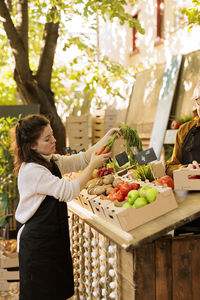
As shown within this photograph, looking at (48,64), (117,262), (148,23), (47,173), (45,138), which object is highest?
(148,23)

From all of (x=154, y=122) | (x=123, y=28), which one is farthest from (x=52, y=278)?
(x=123, y=28)

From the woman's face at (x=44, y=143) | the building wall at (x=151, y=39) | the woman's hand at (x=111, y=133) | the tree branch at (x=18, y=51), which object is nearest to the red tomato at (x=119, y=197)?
the woman's face at (x=44, y=143)

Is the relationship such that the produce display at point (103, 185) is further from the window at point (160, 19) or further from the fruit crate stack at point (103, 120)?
the window at point (160, 19)

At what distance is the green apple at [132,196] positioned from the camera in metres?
2.17

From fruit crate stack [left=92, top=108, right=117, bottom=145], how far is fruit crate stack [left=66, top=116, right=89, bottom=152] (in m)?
0.31

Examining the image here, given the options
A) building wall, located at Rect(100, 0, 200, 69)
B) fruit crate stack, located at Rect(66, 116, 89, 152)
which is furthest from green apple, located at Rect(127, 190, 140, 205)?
building wall, located at Rect(100, 0, 200, 69)

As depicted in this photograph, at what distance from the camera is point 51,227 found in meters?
2.58

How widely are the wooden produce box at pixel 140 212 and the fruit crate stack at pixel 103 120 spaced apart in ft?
13.8

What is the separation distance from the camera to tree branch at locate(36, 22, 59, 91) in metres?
6.65

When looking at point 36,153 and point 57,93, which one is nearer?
point 36,153

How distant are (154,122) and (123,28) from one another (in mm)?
6622

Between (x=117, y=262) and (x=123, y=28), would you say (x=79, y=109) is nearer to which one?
(x=123, y=28)

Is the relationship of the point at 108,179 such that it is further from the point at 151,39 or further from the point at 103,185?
the point at 151,39

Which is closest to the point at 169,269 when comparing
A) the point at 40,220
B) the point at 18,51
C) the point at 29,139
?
the point at 40,220
